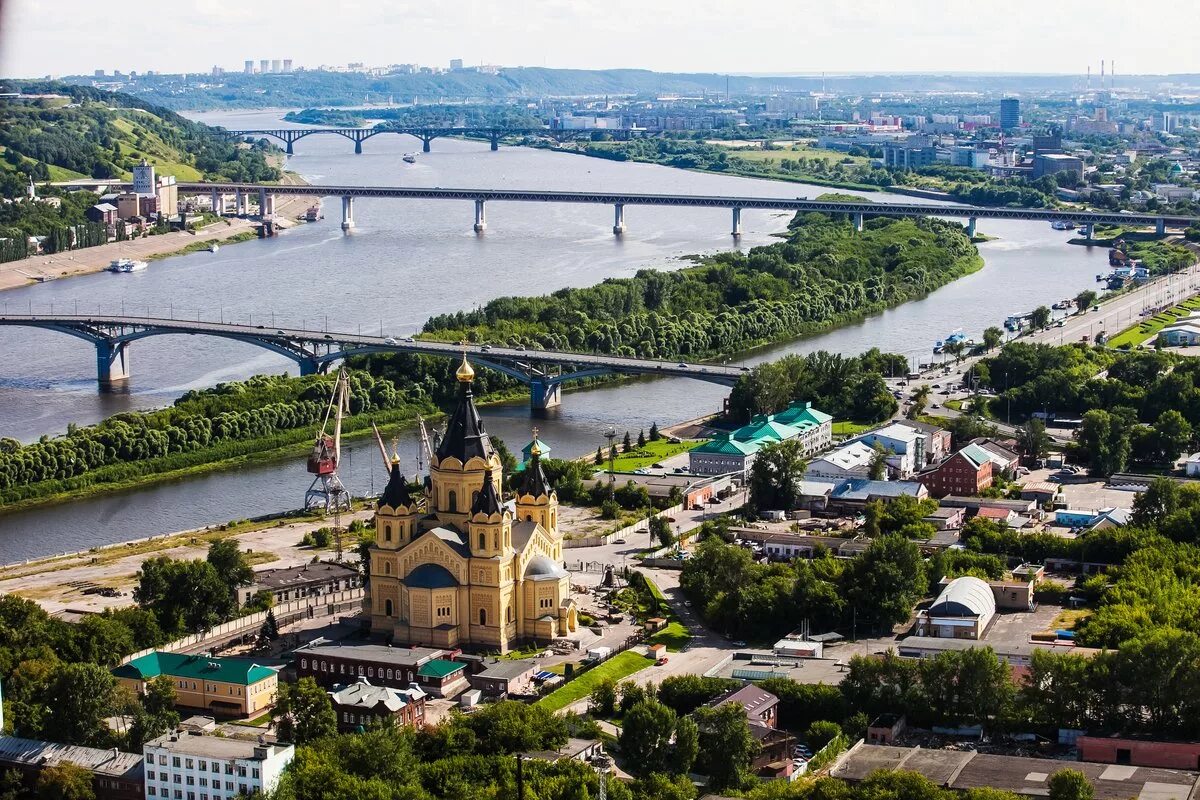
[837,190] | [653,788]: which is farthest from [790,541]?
[837,190]

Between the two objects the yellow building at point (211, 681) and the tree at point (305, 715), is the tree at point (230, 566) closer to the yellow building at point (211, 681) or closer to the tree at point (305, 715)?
the yellow building at point (211, 681)

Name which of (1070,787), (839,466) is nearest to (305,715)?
(1070,787)

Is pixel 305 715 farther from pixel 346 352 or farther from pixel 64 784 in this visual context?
pixel 346 352

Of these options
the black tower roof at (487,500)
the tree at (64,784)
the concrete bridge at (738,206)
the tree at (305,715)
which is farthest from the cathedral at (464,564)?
the concrete bridge at (738,206)

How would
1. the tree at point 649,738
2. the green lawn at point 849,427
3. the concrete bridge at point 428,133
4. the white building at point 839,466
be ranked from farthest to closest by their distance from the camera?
the concrete bridge at point 428,133 < the green lawn at point 849,427 < the white building at point 839,466 < the tree at point 649,738

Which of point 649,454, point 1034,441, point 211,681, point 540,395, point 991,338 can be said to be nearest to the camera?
point 211,681

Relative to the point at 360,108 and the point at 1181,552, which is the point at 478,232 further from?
the point at 360,108
